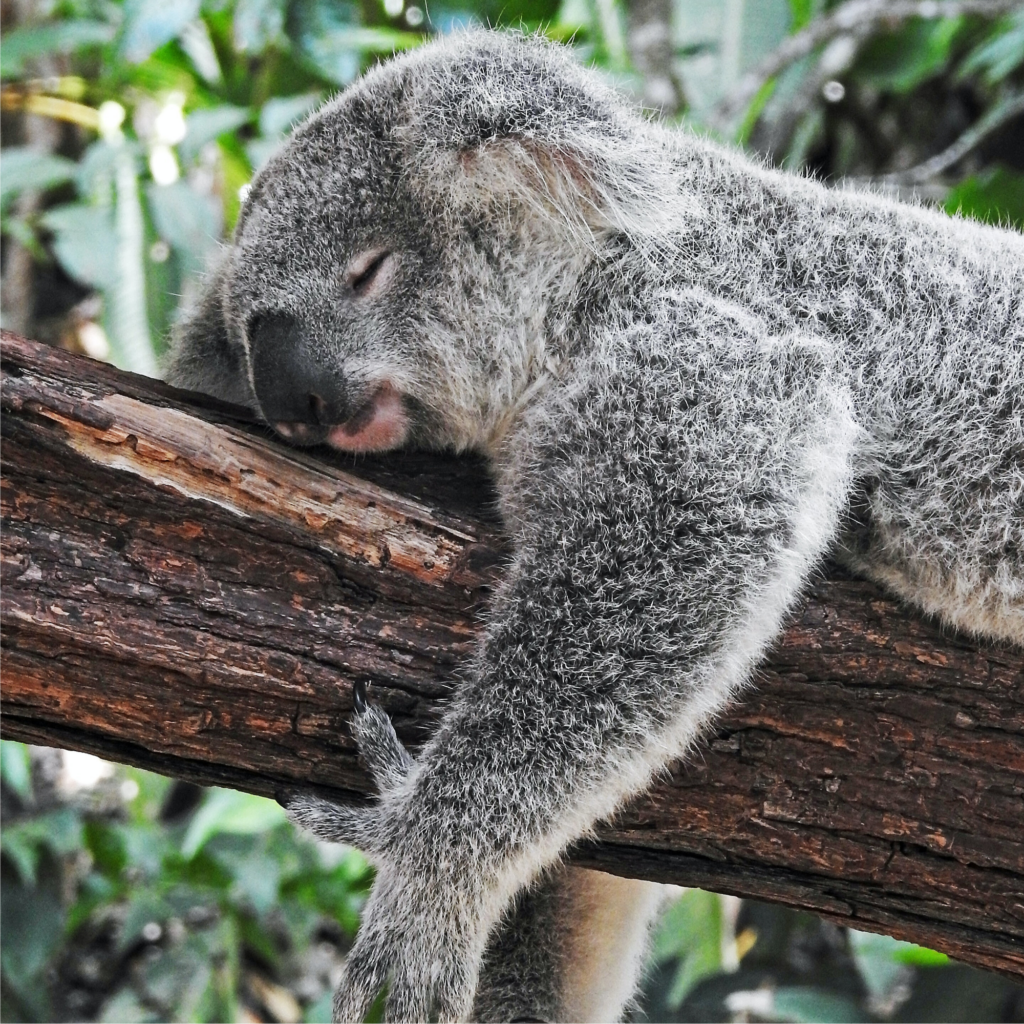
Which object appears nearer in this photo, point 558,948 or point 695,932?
point 558,948

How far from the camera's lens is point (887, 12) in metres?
4.19

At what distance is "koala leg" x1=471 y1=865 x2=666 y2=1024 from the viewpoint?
90.4 inches

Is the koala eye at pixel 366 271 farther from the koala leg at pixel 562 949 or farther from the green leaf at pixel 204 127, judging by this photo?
the green leaf at pixel 204 127

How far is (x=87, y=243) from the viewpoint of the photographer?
3.05 metres

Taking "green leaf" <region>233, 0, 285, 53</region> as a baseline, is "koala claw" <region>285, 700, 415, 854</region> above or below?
below

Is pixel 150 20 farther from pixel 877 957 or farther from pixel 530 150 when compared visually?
pixel 877 957

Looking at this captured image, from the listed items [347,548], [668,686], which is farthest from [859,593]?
[347,548]

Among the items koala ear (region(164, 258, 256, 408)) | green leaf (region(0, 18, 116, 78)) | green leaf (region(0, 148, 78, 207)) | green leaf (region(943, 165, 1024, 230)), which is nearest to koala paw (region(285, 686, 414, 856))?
koala ear (region(164, 258, 256, 408))

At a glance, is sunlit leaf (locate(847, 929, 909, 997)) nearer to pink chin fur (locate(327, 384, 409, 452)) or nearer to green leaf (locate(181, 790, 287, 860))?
green leaf (locate(181, 790, 287, 860))

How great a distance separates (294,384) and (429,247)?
1.23ft

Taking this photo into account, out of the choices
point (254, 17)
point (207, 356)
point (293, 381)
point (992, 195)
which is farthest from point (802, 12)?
point (293, 381)

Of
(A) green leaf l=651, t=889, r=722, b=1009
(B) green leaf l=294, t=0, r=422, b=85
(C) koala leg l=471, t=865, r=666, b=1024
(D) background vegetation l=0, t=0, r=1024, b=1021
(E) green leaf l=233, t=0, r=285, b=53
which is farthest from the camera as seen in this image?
(A) green leaf l=651, t=889, r=722, b=1009

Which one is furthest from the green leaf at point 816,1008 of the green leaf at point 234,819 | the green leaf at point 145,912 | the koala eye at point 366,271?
the koala eye at point 366,271

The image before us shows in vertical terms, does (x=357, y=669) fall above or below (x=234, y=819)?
above
